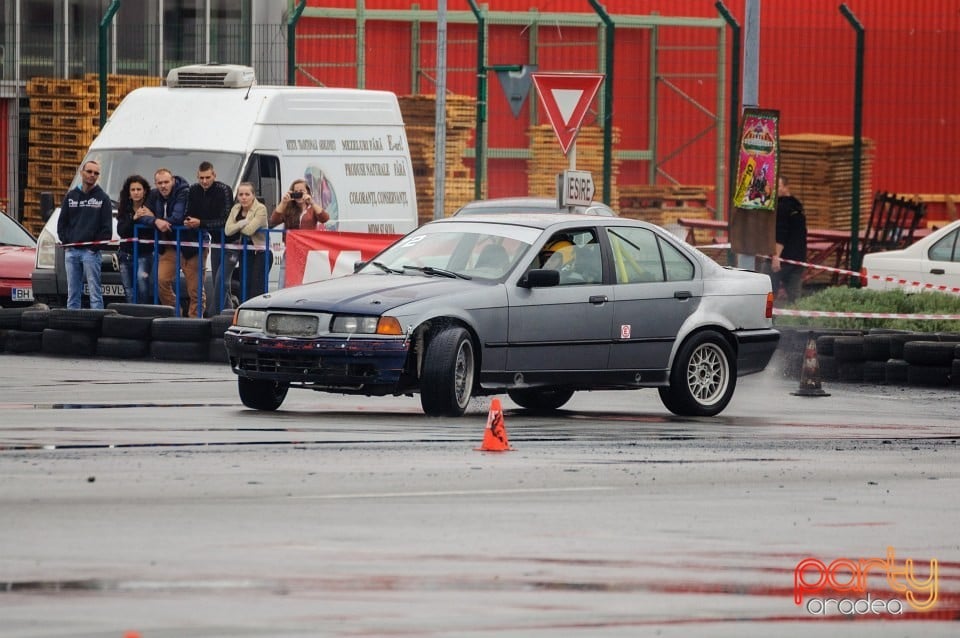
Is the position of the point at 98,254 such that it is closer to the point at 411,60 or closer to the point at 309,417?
the point at 309,417

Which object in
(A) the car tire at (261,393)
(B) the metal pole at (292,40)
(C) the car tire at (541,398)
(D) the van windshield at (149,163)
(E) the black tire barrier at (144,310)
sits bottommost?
(C) the car tire at (541,398)

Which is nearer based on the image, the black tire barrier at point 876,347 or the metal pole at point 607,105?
the black tire barrier at point 876,347

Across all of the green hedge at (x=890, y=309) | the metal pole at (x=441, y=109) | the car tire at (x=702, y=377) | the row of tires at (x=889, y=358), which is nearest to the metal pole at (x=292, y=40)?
the metal pole at (x=441, y=109)

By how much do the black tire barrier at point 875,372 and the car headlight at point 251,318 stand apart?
22.3ft

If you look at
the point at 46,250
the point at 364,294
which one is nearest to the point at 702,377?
the point at 364,294

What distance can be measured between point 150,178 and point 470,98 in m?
13.0

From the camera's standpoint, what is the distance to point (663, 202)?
35.5 metres

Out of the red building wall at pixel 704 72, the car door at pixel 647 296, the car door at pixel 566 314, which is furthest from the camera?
the red building wall at pixel 704 72

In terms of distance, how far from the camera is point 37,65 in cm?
Answer: 3416

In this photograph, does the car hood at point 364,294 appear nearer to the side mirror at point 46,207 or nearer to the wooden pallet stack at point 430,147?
the side mirror at point 46,207

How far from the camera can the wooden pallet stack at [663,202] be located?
35219mm

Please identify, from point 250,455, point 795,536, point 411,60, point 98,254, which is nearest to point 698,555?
point 795,536

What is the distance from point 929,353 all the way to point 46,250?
9346 mm

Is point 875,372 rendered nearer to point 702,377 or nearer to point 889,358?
point 889,358
